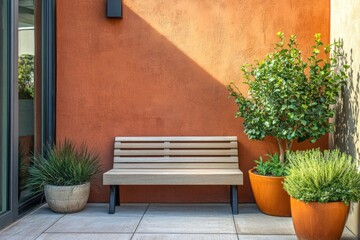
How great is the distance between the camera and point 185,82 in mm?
5141

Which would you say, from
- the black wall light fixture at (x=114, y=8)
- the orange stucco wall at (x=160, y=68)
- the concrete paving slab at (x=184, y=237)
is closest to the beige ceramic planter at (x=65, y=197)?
the orange stucco wall at (x=160, y=68)

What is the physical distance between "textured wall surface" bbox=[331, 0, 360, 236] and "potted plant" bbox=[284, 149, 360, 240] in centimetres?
45

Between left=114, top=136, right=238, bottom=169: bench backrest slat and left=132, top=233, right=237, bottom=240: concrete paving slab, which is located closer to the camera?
left=132, top=233, right=237, bottom=240: concrete paving slab

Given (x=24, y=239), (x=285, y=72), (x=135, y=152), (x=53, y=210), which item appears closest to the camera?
(x=24, y=239)

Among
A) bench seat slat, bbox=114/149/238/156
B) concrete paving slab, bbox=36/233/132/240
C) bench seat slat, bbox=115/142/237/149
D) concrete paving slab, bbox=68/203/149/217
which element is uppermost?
bench seat slat, bbox=115/142/237/149

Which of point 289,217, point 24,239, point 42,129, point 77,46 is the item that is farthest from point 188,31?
point 24,239

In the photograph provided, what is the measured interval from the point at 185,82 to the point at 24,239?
97.7 inches

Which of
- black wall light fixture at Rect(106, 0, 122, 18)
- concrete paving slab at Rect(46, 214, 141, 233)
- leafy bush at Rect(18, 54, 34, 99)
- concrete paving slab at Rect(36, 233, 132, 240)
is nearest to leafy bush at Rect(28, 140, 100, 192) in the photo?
concrete paving slab at Rect(46, 214, 141, 233)

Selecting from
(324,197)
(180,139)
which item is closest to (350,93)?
(324,197)

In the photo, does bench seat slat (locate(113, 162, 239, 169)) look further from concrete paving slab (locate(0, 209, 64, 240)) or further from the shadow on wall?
the shadow on wall

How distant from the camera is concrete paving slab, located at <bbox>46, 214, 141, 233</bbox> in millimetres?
4012

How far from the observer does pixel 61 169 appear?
4574 mm

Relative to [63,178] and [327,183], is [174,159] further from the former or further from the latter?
[327,183]

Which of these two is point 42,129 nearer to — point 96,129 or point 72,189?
point 96,129
